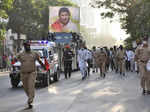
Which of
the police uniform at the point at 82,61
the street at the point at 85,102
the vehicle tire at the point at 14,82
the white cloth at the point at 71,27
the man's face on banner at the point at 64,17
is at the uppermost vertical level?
the man's face on banner at the point at 64,17

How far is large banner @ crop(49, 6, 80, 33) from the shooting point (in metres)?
36.4

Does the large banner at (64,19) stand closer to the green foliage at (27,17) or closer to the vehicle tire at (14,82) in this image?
the vehicle tire at (14,82)

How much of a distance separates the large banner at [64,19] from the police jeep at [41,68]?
15.5 meters

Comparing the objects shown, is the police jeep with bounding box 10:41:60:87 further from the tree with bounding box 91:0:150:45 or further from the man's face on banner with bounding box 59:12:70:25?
the tree with bounding box 91:0:150:45

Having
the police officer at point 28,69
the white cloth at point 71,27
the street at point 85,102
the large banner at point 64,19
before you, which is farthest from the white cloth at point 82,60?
the white cloth at point 71,27

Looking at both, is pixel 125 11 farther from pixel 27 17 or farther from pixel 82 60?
pixel 27 17

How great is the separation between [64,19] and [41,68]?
1951 centimetres

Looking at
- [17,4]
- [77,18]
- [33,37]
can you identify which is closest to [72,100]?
[77,18]

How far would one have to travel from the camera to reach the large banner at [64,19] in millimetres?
36375

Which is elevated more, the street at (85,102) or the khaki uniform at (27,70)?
the khaki uniform at (27,70)

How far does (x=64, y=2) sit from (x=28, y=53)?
206 ft

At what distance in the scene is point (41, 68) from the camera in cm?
1741

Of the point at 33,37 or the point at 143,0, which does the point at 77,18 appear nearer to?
the point at 143,0

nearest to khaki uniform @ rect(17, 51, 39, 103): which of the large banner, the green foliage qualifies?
the large banner
